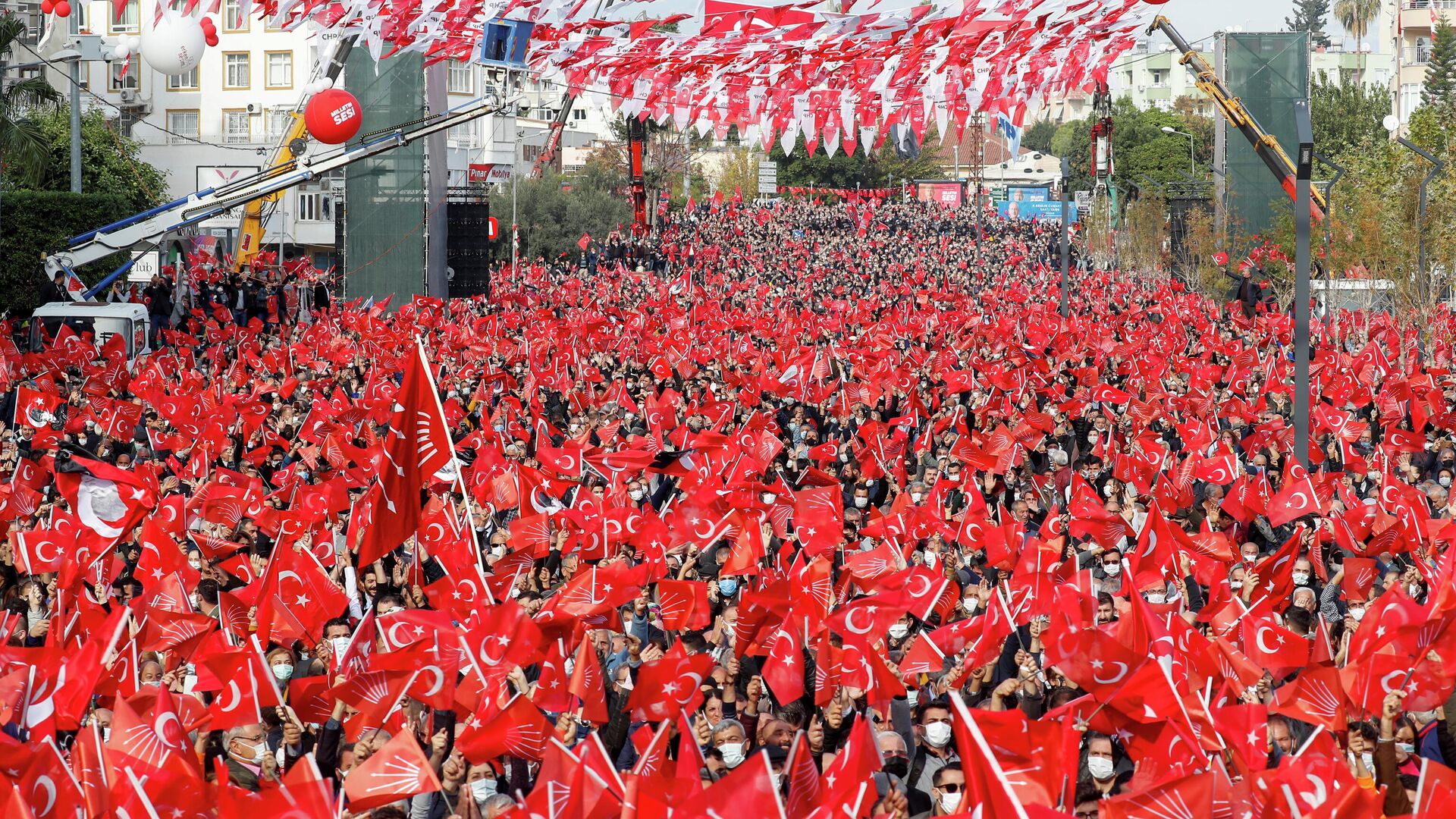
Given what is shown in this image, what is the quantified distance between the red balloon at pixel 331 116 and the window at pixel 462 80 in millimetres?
55196

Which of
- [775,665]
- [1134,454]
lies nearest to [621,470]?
[1134,454]

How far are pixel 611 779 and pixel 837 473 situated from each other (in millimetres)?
9980

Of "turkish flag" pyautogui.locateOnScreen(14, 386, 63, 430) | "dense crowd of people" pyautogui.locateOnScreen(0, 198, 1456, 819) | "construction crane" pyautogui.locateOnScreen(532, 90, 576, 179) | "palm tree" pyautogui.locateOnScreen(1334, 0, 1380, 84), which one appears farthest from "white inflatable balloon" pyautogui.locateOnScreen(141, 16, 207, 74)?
"palm tree" pyautogui.locateOnScreen(1334, 0, 1380, 84)

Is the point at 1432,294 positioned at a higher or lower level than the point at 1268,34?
lower

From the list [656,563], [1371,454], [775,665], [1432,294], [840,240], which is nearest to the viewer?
[775,665]

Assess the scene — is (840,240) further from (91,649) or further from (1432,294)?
(91,649)

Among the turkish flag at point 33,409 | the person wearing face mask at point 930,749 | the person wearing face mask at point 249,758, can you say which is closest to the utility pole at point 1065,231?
the turkish flag at point 33,409

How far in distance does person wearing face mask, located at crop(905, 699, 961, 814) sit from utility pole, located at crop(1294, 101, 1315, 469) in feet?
24.4

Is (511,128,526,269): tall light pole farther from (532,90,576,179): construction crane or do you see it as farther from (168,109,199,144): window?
(168,109,199,144): window

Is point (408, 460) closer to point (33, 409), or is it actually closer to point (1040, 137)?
point (33, 409)

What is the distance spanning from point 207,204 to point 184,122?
3936cm

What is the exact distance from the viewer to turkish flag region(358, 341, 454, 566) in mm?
11023

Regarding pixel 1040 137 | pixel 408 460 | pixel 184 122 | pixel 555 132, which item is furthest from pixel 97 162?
pixel 1040 137

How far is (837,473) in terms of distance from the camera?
54.1 feet
